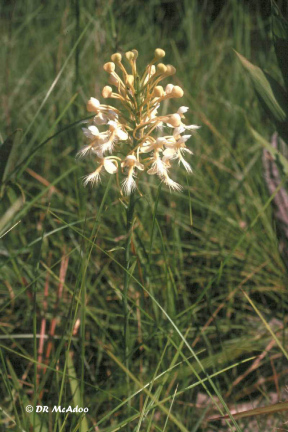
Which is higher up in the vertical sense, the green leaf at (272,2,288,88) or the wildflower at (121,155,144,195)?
the green leaf at (272,2,288,88)

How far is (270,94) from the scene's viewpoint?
3.04ft

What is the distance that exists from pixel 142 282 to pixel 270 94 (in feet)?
1.39

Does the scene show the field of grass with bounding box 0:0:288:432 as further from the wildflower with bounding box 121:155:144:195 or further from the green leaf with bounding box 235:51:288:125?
the green leaf with bounding box 235:51:288:125

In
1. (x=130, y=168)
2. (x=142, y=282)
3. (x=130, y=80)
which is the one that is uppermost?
(x=130, y=80)

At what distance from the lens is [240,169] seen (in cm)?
154

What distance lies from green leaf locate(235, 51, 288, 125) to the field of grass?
14cm

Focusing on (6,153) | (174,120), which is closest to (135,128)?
(174,120)

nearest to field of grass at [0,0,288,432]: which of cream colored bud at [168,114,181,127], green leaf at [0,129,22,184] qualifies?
green leaf at [0,129,22,184]

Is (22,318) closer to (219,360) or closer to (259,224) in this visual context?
(219,360)

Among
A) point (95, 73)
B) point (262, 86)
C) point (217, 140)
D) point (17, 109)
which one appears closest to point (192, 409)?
point (262, 86)

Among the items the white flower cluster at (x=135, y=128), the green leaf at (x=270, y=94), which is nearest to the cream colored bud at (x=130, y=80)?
the white flower cluster at (x=135, y=128)

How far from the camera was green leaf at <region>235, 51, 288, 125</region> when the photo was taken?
0.92 meters

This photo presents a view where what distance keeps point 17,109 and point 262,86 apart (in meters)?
1.18

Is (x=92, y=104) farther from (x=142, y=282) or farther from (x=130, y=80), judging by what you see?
(x=142, y=282)
